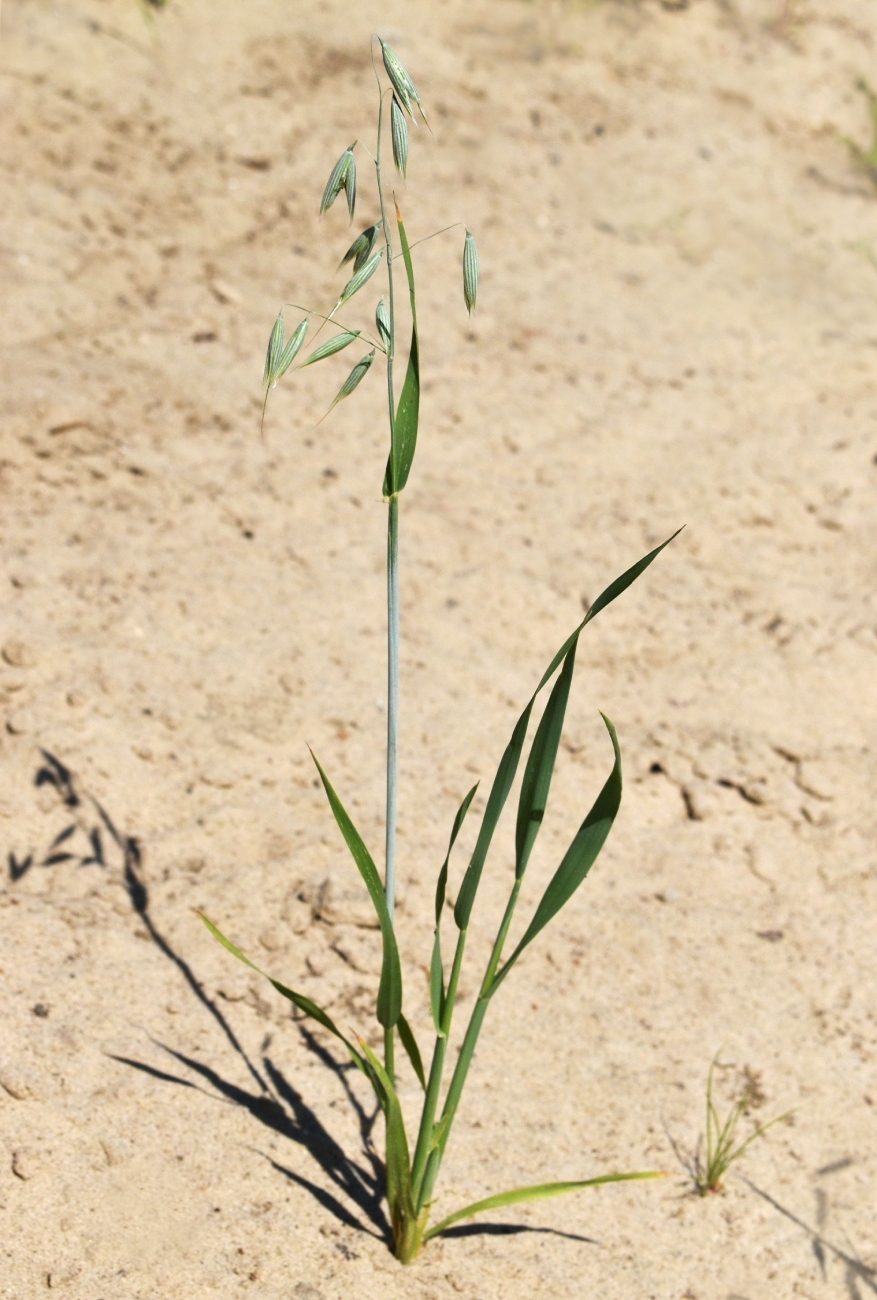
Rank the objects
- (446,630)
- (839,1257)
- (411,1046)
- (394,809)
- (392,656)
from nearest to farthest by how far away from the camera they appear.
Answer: (392,656) < (394,809) < (411,1046) < (839,1257) < (446,630)

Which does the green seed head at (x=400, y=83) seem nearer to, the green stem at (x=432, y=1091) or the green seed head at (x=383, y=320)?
the green seed head at (x=383, y=320)

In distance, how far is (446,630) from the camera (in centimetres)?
266

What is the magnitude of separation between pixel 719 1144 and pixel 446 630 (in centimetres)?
124

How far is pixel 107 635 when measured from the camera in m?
2.45

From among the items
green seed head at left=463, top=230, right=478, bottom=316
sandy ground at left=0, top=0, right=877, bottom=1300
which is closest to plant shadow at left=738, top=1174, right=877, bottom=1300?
sandy ground at left=0, top=0, right=877, bottom=1300

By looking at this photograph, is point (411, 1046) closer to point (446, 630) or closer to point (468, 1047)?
point (468, 1047)

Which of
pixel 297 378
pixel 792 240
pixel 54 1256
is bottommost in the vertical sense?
pixel 54 1256

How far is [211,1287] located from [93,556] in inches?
60.6

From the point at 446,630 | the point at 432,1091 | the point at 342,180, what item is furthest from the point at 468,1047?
the point at 446,630

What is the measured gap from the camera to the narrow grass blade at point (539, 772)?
4.38 ft

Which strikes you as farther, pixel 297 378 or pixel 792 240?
pixel 792 240

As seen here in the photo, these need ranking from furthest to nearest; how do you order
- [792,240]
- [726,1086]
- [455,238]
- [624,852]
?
[792,240]
[455,238]
[624,852]
[726,1086]

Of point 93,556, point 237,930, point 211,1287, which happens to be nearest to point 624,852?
point 237,930

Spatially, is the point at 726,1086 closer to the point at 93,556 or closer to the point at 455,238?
the point at 93,556
